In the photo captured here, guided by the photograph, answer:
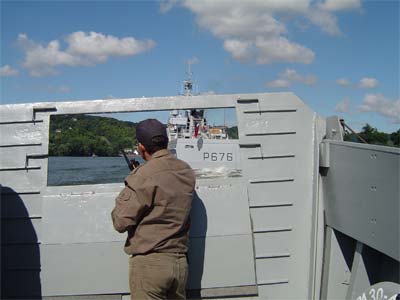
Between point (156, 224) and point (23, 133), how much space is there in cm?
163

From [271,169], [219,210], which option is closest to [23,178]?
[219,210]

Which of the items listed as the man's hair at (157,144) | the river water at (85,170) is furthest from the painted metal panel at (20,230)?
the man's hair at (157,144)

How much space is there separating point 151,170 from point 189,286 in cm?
127

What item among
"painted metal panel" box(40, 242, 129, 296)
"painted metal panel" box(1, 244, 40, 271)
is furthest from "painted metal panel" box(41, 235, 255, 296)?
"painted metal panel" box(1, 244, 40, 271)

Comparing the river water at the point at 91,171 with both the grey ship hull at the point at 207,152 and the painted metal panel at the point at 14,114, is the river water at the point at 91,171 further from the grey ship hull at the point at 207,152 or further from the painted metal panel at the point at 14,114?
the grey ship hull at the point at 207,152

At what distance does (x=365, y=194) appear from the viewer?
10.4 ft

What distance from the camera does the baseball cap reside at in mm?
3021

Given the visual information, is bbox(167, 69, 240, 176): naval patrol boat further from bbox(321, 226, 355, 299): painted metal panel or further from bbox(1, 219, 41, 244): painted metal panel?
bbox(1, 219, 41, 244): painted metal panel

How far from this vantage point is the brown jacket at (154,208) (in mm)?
2869

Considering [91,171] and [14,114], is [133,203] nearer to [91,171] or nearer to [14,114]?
[14,114]

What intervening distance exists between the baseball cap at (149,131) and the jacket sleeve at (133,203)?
26 centimetres

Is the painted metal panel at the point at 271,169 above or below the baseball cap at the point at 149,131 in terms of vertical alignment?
below

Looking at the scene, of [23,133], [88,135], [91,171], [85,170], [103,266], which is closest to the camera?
[103,266]

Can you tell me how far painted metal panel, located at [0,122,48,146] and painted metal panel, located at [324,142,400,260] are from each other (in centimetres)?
240
